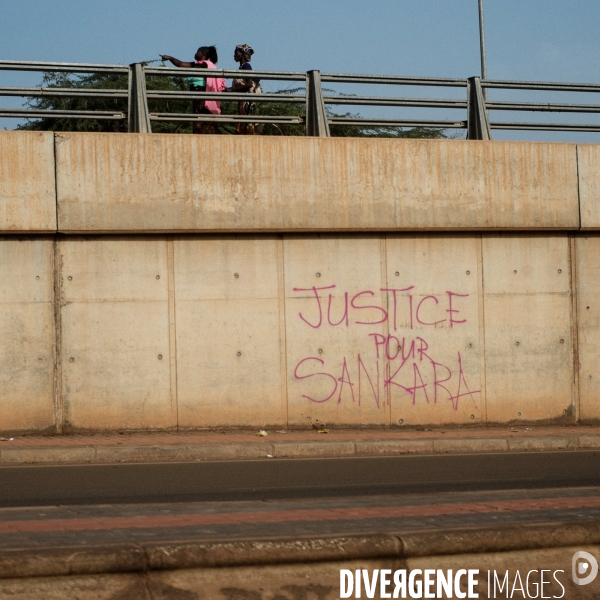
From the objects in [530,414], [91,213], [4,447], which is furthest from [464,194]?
[4,447]

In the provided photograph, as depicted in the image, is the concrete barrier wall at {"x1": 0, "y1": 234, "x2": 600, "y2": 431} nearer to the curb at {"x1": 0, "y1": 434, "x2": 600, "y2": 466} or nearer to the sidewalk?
the sidewalk

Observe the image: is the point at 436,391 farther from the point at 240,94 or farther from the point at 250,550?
the point at 250,550

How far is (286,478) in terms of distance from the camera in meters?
9.96

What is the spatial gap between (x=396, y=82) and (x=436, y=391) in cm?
458

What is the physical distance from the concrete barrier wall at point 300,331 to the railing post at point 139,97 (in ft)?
5.34

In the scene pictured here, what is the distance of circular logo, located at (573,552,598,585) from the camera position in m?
5.73

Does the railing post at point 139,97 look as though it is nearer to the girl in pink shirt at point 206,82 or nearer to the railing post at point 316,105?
the girl in pink shirt at point 206,82

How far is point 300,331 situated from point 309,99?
3.43 meters

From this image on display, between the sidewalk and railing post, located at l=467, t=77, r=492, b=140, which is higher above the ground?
railing post, located at l=467, t=77, r=492, b=140

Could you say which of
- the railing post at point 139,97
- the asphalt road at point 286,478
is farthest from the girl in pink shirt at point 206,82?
the asphalt road at point 286,478

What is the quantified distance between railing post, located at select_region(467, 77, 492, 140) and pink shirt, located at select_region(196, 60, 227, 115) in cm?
375

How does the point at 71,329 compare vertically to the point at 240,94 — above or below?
below

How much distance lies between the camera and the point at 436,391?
14430 mm

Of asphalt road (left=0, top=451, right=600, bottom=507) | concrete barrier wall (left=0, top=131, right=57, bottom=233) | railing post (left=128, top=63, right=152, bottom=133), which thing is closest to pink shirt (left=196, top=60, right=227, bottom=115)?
railing post (left=128, top=63, right=152, bottom=133)
